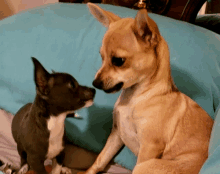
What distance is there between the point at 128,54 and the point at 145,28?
0.14 meters

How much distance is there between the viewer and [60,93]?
1096 millimetres

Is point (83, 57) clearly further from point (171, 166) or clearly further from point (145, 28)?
point (171, 166)

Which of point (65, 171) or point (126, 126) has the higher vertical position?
point (126, 126)

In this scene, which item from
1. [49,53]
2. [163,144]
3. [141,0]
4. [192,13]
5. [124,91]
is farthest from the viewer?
[141,0]

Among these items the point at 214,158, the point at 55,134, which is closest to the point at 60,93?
the point at 55,134

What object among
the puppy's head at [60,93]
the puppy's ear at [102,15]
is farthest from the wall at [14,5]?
the puppy's head at [60,93]

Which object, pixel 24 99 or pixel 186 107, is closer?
pixel 186 107

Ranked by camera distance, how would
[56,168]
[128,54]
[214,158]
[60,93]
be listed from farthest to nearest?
[56,168]
[60,93]
[128,54]
[214,158]

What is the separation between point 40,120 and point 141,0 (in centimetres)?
147

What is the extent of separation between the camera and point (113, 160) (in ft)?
4.65

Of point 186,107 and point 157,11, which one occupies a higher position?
point 157,11

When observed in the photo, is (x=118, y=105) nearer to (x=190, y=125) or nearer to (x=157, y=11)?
(x=190, y=125)

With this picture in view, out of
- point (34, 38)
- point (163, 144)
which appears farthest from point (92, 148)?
point (34, 38)

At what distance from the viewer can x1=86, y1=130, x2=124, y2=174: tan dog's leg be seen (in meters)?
1.29
